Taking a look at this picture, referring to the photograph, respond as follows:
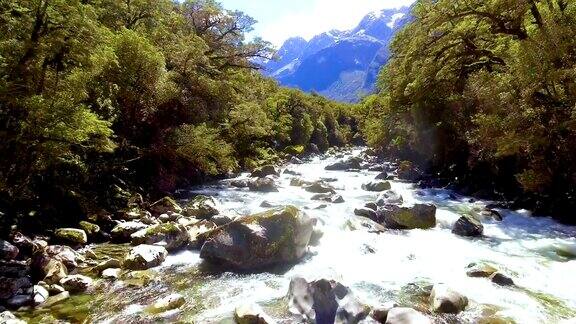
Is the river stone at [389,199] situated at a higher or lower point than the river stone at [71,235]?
lower

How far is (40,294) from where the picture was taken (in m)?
10.0

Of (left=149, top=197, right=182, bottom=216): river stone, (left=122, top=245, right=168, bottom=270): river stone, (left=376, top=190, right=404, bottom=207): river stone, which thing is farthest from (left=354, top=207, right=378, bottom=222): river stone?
(left=122, top=245, right=168, bottom=270): river stone

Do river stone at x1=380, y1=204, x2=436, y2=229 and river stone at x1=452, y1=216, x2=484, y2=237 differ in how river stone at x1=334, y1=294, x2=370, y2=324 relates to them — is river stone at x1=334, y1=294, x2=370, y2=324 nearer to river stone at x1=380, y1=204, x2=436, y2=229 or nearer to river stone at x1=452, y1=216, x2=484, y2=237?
river stone at x1=380, y1=204, x2=436, y2=229

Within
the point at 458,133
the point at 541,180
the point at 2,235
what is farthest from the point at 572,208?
the point at 2,235

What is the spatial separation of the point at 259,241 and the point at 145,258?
3560 mm

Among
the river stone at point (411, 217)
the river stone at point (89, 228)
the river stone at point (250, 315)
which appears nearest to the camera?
the river stone at point (250, 315)

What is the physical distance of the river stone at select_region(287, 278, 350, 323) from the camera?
871 cm

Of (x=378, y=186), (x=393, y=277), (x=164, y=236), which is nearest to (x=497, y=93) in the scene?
(x=393, y=277)

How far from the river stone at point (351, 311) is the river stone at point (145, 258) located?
6437mm

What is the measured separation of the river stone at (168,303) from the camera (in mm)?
9508

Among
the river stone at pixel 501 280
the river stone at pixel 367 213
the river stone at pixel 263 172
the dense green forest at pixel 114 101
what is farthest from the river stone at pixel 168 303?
the river stone at pixel 263 172

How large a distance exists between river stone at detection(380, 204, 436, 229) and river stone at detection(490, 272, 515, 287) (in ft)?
19.4

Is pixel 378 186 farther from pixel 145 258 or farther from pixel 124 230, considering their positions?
pixel 145 258

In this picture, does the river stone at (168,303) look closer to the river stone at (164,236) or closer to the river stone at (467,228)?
the river stone at (164,236)
